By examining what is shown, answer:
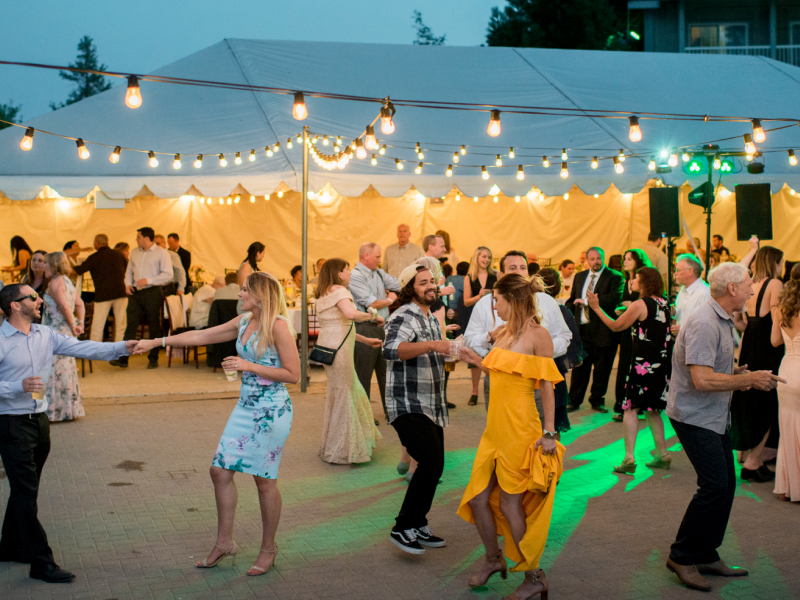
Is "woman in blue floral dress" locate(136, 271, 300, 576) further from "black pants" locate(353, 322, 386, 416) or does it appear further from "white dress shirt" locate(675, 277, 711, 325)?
"white dress shirt" locate(675, 277, 711, 325)

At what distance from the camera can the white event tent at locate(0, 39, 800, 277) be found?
10930 mm

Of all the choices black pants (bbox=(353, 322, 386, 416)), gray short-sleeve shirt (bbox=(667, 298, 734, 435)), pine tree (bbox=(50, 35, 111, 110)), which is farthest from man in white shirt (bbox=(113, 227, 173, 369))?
pine tree (bbox=(50, 35, 111, 110))

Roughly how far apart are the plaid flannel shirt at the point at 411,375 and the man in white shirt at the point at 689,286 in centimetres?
241

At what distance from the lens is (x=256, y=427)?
4.07m

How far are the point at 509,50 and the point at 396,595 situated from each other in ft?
44.2

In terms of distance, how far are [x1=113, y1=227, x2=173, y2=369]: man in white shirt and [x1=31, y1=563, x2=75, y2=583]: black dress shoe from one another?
7039 mm

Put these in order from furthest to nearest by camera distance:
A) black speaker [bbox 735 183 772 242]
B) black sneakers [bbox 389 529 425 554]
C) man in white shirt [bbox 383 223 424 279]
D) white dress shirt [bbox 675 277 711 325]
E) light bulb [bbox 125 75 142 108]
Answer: man in white shirt [bbox 383 223 424 279], black speaker [bbox 735 183 772 242], white dress shirt [bbox 675 277 711 325], light bulb [bbox 125 75 142 108], black sneakers [bbox 389 529 425 554]

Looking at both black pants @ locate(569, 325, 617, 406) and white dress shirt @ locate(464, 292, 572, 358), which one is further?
black pants @ locate(569, 325, 617, 406)

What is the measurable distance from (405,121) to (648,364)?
7431 mm

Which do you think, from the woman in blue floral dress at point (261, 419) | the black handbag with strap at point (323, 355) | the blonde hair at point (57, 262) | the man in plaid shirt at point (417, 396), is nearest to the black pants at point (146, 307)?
the blonde hair at point (57, 262)

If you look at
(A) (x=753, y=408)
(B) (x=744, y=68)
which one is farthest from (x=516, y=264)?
(B) (x=744, y=68)

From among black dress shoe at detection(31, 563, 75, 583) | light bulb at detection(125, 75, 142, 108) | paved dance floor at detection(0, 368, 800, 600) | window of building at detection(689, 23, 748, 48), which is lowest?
paved dance floor at detection(0, 368, 800, 600)

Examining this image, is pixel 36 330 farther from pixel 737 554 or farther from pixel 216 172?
pixel 216 172

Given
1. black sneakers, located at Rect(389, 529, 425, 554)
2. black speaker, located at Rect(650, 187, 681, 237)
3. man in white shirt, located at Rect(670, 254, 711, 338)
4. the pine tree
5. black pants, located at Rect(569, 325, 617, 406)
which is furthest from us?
the pine tree
